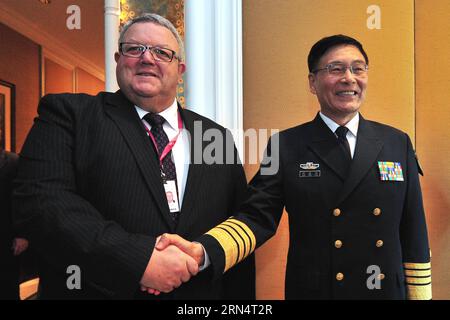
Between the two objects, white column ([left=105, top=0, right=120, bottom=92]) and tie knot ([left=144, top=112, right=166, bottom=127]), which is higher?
white column ([left=105, top=0, right=120, bottom=92])

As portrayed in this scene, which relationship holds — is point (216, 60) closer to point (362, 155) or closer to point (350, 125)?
point (350, 125)

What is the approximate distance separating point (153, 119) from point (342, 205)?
0.77 m

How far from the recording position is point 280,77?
1.88m

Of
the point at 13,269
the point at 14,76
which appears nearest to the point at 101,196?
the point at 13,269

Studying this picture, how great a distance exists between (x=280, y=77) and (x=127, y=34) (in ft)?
2.81

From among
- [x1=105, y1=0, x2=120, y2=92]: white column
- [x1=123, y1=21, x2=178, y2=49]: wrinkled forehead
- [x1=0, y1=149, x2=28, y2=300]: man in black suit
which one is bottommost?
[x1=0, y1=149, x2=28, y2=300]: man in black suit

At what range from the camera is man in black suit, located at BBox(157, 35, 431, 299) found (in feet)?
4.33

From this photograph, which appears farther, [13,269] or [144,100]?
[13,269]

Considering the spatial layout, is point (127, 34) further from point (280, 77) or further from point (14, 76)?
point (14, 76)

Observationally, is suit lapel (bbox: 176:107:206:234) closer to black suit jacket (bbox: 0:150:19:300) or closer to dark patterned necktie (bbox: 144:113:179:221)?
dark patterned necktie (bbox: 144:113:179:221)

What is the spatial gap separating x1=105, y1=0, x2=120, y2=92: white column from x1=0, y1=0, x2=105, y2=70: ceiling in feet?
6.48

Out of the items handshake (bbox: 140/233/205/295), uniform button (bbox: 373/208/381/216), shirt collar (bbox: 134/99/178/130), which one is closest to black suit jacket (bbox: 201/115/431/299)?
uniform button (bbox: 373/208/381/216)

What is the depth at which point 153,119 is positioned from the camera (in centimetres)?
132
